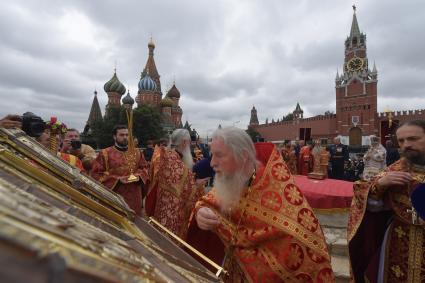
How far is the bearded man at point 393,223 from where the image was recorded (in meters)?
2.03

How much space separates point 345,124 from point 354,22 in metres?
27.3

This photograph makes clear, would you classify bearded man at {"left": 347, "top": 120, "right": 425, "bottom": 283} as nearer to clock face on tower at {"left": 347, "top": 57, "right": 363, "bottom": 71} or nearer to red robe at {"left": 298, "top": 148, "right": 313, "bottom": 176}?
red robe at {"left": 298, "top": 148, "right": 313, "bottom": 176}

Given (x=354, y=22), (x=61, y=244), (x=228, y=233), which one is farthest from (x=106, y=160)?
(x=354, y=22)

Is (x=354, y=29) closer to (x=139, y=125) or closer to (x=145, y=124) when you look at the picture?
(x=145, y=124)

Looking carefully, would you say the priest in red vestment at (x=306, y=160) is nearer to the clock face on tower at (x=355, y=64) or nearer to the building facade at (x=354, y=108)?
the building facade at (x=354, y=108)

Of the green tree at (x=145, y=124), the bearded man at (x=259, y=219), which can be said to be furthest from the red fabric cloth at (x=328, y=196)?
the green tree at (x=145, y=124)

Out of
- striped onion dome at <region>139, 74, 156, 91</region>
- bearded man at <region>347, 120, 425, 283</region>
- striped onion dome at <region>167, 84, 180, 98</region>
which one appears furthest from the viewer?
striped onion dome at <region>167, 84, 180, 98</region>

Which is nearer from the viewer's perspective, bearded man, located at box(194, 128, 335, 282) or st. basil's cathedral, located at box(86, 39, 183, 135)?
bearded man, located at box(194, 128, 335, 282)

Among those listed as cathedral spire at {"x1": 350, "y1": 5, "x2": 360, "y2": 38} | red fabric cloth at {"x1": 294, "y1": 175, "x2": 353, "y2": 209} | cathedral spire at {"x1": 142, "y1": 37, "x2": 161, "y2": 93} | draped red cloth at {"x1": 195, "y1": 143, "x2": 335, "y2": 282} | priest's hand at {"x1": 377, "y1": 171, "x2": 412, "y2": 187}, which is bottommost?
red fabric cloth at {"x1": 294, "y1": 175, "x2": 353, "y2": 209}

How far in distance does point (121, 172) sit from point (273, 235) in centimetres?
350

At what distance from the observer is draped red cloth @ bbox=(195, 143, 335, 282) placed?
1640mm

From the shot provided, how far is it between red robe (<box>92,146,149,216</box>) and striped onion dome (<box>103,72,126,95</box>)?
162ft

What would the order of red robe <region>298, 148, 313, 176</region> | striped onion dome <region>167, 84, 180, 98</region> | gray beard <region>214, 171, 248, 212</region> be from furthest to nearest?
striped onion dome <region>167, 84, 180, 98</region>
red robe <region>298, 148, 313, 176</region>
gray beard <region>214, 171, 248, 212</region>

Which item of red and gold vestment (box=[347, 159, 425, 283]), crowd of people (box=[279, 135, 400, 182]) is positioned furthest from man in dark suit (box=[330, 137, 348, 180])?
red and gold vestment (box=[347, 159, 425, 283])
